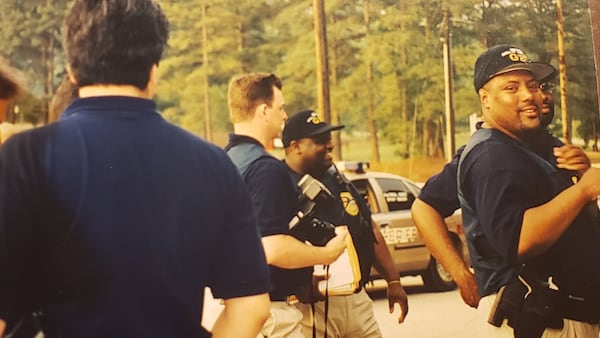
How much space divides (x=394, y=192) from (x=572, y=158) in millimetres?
720

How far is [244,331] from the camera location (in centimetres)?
172

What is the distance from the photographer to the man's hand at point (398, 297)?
3.02 metres

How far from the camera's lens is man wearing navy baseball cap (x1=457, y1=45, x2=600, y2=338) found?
2.89 metres

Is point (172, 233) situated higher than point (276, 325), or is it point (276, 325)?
point (172, 233)

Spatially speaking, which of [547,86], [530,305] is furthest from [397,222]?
[547,86]

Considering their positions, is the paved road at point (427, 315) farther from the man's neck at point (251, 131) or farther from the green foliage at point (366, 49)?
the man's neck at point (251, 131)

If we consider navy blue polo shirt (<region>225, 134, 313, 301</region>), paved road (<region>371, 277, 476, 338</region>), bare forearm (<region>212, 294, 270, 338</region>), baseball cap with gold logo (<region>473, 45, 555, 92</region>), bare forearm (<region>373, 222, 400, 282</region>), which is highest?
baseball cap with gold logo (<region>473, 45, 555, 92</region>)

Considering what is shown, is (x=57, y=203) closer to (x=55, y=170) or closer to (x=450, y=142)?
(x=55, y=170)

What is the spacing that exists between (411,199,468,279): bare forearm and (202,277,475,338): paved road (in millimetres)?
118

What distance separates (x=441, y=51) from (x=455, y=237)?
0.77 metres

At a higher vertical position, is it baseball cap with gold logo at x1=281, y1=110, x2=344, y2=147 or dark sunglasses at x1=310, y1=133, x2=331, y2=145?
baseball cap with gold logo at x1=281, y1=110, x2=344, y2=147

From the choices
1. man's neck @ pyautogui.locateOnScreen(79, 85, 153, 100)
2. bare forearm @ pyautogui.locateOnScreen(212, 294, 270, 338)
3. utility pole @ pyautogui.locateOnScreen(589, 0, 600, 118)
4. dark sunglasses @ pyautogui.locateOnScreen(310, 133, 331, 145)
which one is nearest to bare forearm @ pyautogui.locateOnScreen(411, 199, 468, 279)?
dark sunglasses @ pyautogui.locateOnScreen(310, 133, 331, 145)

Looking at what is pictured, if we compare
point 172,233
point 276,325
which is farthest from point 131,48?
point 276,325

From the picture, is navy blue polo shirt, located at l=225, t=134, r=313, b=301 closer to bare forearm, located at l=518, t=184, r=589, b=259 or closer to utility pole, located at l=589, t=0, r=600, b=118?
bare forearm, located at l=518, t=184, r=589, b=259
